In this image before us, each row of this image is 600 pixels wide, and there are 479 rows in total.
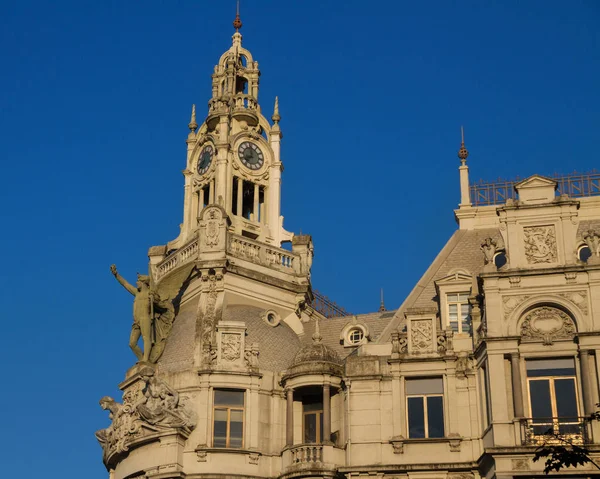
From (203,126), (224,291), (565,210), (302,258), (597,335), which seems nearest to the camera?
(597,335)

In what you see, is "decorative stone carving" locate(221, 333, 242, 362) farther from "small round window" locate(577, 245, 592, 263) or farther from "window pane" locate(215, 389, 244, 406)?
"small round window" locate(577, 245, 592, 263)

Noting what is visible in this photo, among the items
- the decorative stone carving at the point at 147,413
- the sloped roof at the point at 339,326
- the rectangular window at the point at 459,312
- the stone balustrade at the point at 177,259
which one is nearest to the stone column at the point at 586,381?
the rectangular window at the point at 459,312

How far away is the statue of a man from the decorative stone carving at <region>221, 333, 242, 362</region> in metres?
3.54

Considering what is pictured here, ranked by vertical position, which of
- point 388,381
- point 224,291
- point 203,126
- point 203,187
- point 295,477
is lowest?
point 295,477

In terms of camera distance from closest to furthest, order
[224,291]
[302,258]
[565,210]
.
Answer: [565,210], [224,291], [302,258]

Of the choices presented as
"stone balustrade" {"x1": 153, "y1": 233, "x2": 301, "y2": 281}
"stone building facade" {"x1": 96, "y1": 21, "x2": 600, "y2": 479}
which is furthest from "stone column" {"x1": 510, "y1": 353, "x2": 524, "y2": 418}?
"stone balustrade" {"x1": 153, "y1": 233, "x2": 301, "y2": 281}

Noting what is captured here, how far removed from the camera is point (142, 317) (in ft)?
159

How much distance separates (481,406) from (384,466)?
432 cm

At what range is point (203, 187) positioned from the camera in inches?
2153

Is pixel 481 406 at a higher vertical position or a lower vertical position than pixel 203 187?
lower

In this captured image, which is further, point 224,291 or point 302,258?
point 302,258

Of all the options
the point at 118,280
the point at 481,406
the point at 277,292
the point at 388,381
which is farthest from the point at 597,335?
the point at 118,280

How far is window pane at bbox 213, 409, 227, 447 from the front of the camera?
45062 millimetres

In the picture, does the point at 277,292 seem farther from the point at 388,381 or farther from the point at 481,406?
the point at 481,406
